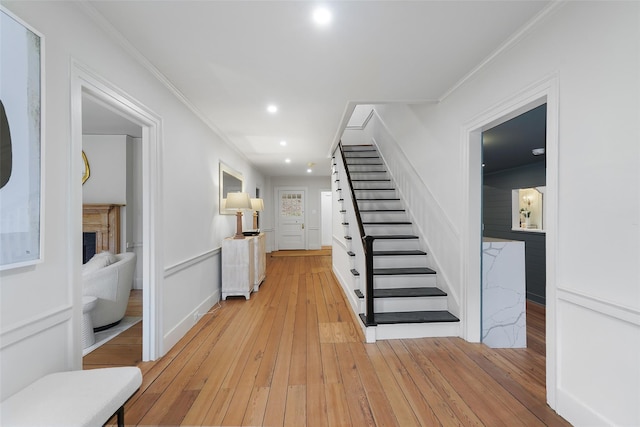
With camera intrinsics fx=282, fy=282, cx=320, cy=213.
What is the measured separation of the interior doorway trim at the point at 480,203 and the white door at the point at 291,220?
21.9ft

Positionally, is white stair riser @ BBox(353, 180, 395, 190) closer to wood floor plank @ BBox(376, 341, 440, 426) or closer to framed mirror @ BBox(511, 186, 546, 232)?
framed mirror @ BBox(511, 186, 546, 232)

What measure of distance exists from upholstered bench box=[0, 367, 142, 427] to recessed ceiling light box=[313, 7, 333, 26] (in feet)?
7.08

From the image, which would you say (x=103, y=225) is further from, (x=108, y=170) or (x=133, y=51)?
(x=133, y=51)

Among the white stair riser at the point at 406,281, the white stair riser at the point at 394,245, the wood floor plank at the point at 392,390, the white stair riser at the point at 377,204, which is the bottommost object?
the wood floor plank at the point at 392,390

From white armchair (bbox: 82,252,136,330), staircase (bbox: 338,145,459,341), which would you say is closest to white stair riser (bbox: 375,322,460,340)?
staircase (bbox: 338,145,459,341)

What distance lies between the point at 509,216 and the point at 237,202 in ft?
16.6

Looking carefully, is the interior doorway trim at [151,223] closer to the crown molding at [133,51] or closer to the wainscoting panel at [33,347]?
the crown molding at [133,51]

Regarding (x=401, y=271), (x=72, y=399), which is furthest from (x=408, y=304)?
(x=72, y=399)

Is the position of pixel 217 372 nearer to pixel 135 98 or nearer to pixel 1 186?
pixel 1 186

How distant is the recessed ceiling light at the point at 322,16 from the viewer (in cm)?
164

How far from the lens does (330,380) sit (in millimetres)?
2068

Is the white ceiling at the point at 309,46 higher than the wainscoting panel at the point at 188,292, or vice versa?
the white ceiling at the point at 309,46

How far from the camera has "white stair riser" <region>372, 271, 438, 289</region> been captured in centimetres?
323

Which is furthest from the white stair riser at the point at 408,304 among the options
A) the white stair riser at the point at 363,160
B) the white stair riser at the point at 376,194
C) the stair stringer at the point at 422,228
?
the white stair riser at the point at 363,160
